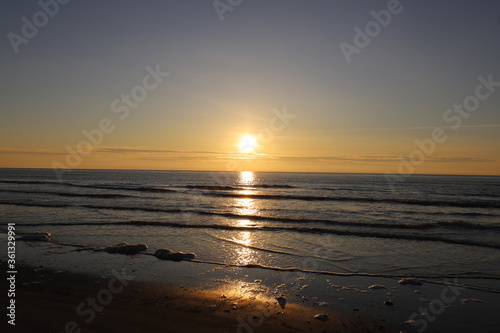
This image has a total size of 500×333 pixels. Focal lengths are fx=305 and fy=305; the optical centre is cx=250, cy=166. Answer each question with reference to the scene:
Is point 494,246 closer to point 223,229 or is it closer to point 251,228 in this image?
point 251,228

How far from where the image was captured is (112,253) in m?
12.3

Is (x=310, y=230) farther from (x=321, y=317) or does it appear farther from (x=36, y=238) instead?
(x=36, y=238)

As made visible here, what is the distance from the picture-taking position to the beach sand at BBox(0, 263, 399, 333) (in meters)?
6.04

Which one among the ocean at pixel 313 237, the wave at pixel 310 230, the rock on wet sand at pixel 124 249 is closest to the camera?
the ocean at pixel 313 237

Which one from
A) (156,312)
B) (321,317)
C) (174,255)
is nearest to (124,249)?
(174,255)

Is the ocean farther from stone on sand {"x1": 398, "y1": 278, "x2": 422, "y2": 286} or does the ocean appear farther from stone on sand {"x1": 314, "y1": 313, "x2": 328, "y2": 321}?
stone on sand {"x1": 314, "y1": 313, "x2": 328, "y2": 321}

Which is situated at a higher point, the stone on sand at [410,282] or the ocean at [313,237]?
the ocean at [313,237]

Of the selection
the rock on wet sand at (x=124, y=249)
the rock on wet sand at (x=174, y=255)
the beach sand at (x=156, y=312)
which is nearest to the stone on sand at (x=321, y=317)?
the beach sand at (x=156, y=312)

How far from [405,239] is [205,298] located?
1314 cm

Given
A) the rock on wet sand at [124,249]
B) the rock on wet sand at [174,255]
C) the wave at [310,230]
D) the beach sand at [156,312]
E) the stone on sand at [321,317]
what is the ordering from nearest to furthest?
the beach sand at [156,312], the stone on sand at [321,317], the rock on wet sand at [174,255], the rock on wet sand at [124,249], the wave at [310,230]

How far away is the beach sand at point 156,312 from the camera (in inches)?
238

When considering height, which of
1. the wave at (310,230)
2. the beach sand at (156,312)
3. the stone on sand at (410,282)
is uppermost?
the wave at (310,230)

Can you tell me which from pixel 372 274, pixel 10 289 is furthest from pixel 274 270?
A: pixel 10 289

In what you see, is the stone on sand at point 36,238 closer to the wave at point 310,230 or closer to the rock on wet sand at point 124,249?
the rock on wet sand at point 124,249
